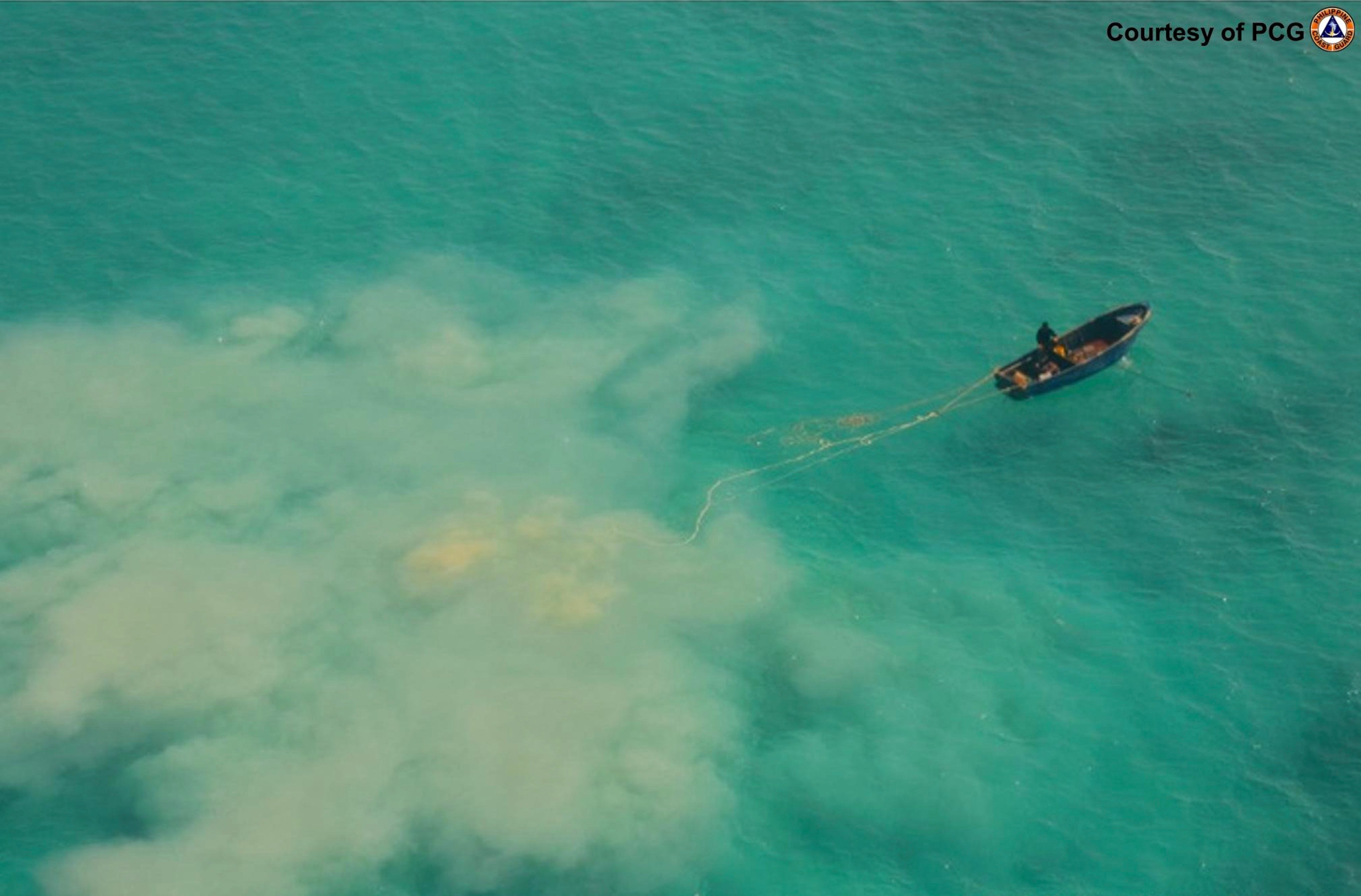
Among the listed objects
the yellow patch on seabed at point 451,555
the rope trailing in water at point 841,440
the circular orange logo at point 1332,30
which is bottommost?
the yellow patch on seabed at point 451,555

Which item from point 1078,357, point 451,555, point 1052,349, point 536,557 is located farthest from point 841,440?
point 451,555

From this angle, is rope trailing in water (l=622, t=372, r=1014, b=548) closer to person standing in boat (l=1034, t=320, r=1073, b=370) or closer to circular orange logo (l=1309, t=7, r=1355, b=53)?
person standing in boat (l=1034, t=320, r=1073, b=370)

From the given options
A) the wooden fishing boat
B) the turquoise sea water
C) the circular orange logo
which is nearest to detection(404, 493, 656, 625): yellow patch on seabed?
the turquoise sea water

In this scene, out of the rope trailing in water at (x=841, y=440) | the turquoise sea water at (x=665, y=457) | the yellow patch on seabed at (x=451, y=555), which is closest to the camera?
the turquoise sea water at (x=665, y=457)

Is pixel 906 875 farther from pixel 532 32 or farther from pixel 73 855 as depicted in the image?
pixel 532 32

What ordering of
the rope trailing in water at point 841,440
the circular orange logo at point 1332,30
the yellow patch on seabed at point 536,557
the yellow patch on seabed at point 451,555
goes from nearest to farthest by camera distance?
the yellow patch on seabed at point 536,557, the yellow patch on seabed at point 451,555, the rope trailing in water at point 841,440, the circular orange logo at point 1332,30

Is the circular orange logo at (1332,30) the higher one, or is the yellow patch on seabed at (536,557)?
the circular orange logo at (1332,30)

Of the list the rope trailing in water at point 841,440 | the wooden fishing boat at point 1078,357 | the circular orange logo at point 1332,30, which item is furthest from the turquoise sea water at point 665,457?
the wooden fishing boat at point 1078,357

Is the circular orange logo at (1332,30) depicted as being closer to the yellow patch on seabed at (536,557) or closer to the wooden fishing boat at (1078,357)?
the wooden fishing boat at (1078,357)

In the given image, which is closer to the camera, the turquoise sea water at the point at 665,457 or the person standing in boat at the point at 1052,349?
the turquoise sea water at the point at 665,457
